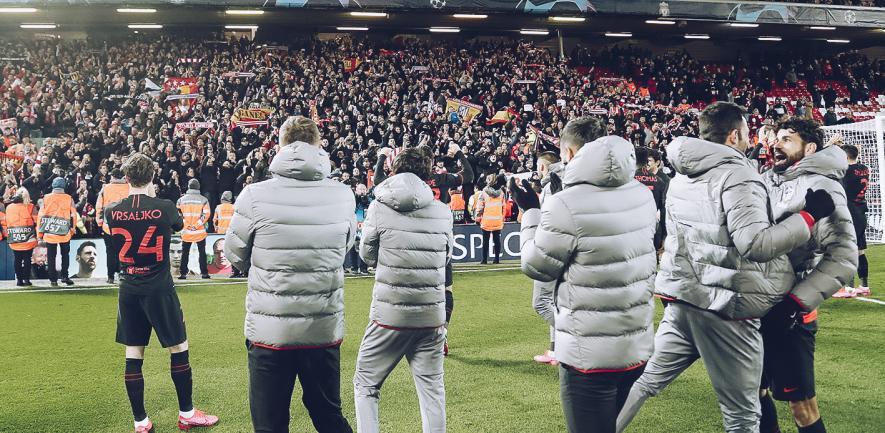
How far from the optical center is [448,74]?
88.6 feet

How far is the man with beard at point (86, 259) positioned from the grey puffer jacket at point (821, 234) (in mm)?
13201

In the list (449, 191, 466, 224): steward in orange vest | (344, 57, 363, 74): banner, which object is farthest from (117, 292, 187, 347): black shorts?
(344, 57, 363, 74): banner

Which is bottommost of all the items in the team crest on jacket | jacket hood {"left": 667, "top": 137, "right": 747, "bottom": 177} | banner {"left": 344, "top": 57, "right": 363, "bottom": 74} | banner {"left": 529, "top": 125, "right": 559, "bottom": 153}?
the team crest on jacket

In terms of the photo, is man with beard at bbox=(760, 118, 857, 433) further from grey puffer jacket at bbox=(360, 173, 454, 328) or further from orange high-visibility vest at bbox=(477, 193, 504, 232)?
orange high-visibility vest at bbox=(477, 193, 504, 232)

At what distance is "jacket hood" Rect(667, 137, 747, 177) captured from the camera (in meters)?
3.46

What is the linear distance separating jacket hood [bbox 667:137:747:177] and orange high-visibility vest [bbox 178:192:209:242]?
1150 centimetres

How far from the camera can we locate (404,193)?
4086 millimetres

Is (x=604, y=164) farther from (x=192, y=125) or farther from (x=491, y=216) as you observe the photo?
(x=192, y=125)

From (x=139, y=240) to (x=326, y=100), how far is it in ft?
60.7

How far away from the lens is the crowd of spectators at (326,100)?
1775cm

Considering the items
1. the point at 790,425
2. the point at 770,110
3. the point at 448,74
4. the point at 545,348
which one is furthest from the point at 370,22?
the point at 790,425

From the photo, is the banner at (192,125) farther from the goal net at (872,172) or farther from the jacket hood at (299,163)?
the jacket hood at (299,163)

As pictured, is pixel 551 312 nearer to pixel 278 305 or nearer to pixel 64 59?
pixel 278 305

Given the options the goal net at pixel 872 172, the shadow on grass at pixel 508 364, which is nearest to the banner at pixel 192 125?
the shadow on grass at pixel 508 364
